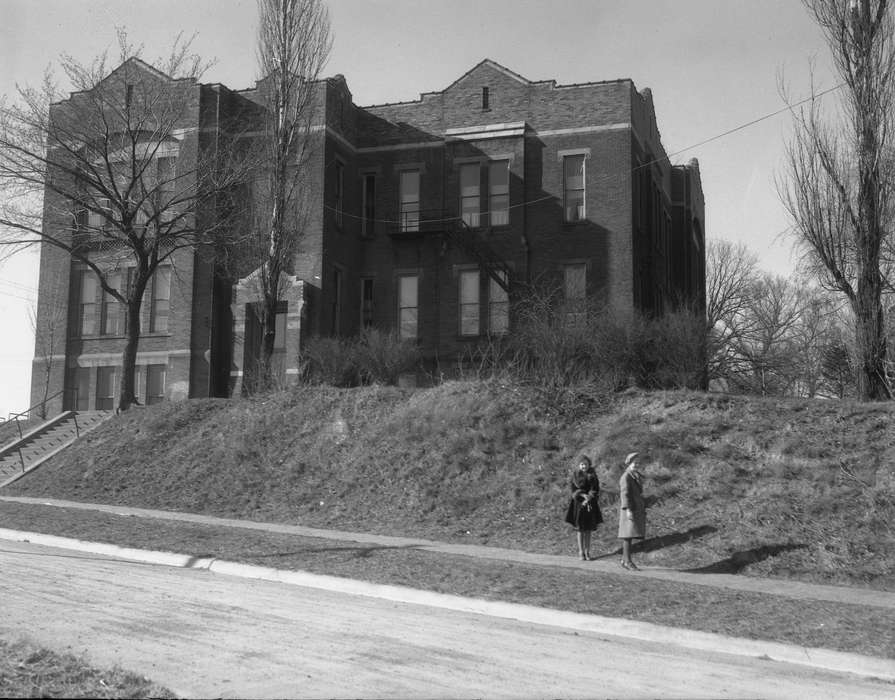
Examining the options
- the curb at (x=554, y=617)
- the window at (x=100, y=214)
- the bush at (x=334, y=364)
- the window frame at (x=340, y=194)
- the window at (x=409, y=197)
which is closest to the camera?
the curb at (x=554, y=617)

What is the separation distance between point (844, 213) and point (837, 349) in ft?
13.9

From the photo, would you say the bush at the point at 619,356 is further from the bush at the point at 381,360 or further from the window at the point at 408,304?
the window at the point at 408,304

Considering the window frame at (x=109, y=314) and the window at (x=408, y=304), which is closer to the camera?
the window at (x=408, y=304)

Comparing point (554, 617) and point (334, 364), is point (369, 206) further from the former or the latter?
point (554, 617)

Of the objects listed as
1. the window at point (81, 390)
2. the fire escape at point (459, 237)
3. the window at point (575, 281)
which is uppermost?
the fire escape at point (459, 237)

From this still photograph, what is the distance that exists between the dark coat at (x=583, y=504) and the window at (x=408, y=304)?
1943cm

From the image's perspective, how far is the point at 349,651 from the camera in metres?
7.91

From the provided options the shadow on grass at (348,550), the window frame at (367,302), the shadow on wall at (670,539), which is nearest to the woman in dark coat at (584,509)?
the shadow on wall at (670,539)

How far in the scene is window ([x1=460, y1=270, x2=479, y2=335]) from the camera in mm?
33656

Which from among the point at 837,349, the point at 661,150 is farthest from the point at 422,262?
the point at 837,349

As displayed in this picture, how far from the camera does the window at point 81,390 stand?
116ft

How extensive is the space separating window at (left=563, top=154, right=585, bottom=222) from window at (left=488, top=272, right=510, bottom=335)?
3195mm

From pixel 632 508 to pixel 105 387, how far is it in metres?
26.2

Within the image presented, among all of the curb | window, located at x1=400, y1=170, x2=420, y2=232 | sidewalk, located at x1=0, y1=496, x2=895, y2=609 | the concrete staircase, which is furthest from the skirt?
window, located at x1=400, y1=170, x2=420, y2=232
